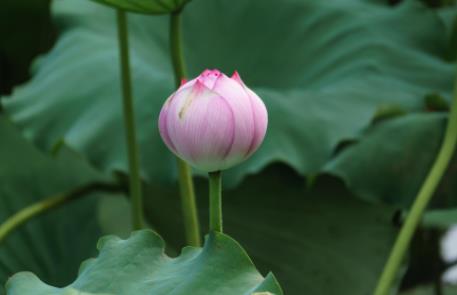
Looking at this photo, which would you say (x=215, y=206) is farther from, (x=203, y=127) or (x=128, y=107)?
(x=128, y=107)

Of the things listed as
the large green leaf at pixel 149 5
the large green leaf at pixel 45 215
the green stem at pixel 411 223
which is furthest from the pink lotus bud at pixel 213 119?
the large green leaf at pixel 45 215

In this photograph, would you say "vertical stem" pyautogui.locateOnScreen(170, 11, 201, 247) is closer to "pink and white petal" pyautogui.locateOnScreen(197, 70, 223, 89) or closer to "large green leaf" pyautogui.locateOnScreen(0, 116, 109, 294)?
"pink and white petal" pyautogui.locateOnScreen(197, 70, 223, 89)

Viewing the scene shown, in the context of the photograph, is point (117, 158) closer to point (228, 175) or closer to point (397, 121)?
point (228, 175)

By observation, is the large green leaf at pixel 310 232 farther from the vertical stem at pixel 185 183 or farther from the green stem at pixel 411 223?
the vertical stem at pixel 185 183

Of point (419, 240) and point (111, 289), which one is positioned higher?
point (111, 289)

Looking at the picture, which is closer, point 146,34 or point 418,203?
point 418,203

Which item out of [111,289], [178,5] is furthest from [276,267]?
[111,289]

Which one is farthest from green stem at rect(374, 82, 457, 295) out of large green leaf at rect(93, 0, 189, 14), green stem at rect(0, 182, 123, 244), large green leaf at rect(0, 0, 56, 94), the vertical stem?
large green leaf at rect(0, 0, 56, 94)
